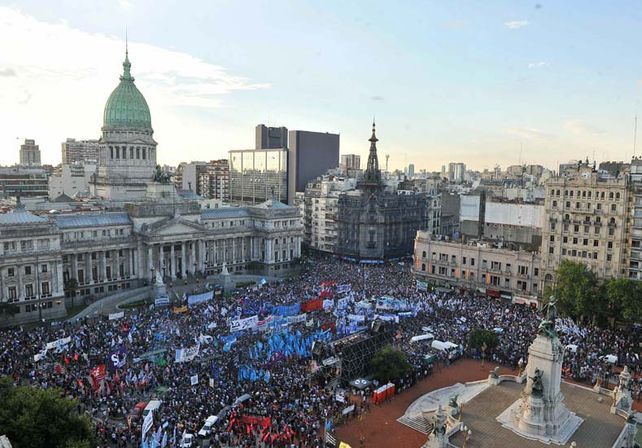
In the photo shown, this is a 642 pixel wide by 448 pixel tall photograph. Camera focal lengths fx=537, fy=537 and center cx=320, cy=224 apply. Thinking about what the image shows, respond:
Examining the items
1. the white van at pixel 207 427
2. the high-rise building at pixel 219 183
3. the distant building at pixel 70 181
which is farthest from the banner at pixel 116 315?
the high-rise building at pixel 219 183

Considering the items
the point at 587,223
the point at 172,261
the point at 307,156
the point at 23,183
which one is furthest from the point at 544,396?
the point at 23,183

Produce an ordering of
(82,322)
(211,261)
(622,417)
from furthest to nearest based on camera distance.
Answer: (211,261) → (82,322) → (622,417)

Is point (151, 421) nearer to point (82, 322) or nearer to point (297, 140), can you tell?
point (82, 322)

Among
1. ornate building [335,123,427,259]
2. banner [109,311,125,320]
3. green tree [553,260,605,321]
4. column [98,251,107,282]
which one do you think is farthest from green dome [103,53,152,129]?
green tree [553,260,605,321]

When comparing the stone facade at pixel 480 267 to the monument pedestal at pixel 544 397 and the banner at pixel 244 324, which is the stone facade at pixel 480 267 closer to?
the monument pedestal at pixel 544 397

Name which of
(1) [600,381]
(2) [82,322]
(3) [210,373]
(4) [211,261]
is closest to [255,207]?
(4) [211,261]

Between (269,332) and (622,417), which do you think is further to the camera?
(269,332)
